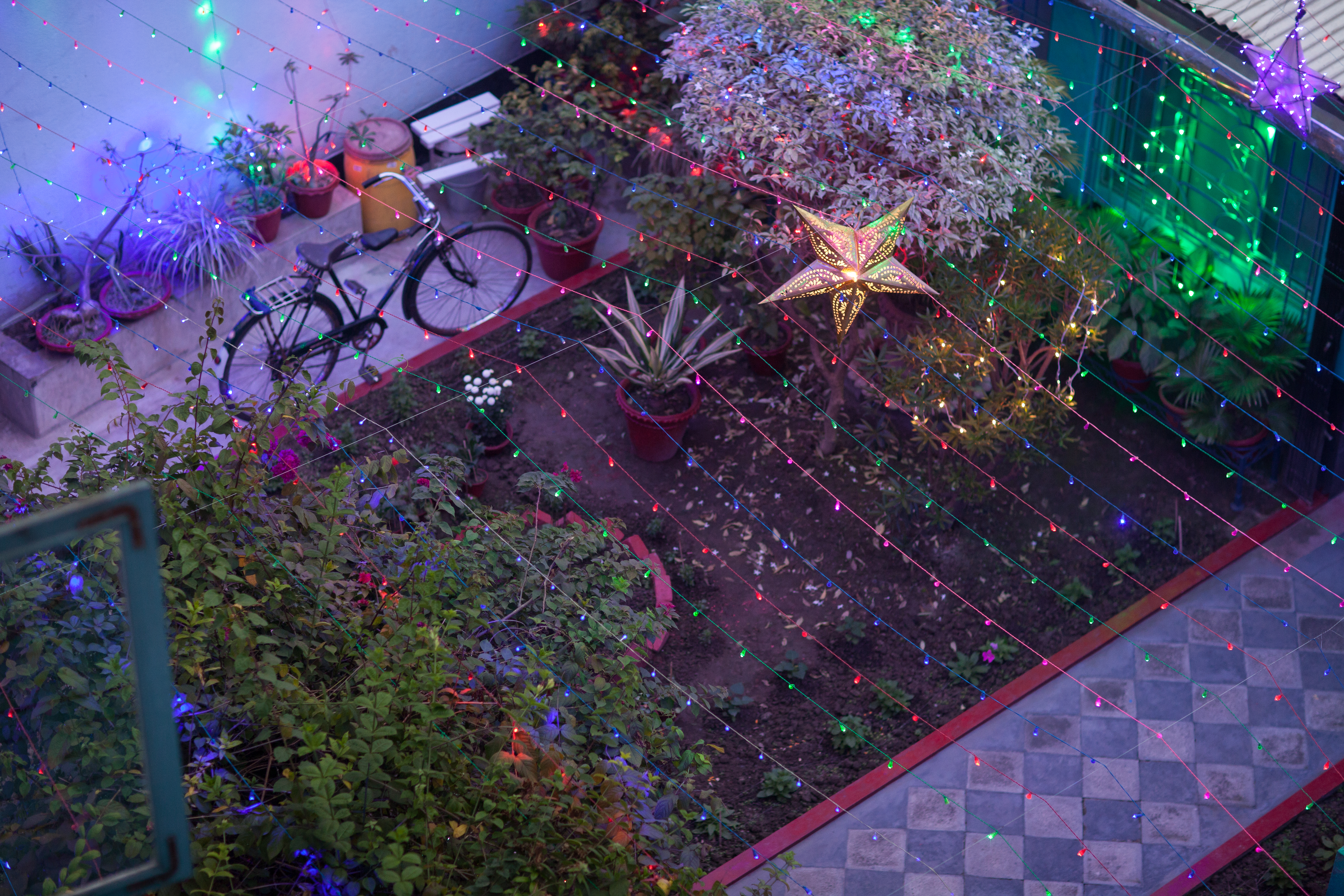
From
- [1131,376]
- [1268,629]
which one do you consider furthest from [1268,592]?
[1131,376]

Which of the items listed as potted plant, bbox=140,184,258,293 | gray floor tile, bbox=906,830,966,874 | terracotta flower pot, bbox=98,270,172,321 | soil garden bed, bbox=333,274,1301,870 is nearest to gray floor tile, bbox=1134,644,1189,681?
soil garden bed, bbox=333,274,1301,870

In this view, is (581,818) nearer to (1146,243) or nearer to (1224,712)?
(1224,712)

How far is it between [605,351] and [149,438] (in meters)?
2.98

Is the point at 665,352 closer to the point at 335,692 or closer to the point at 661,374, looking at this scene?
the point at 661,374

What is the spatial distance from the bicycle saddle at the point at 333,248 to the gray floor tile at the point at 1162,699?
4.46 meters

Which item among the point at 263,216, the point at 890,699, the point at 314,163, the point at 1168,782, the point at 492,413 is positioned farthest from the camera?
the point at 314,163

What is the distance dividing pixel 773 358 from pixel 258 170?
132 inches

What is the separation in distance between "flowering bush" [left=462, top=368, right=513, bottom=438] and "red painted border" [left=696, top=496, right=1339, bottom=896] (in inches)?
103

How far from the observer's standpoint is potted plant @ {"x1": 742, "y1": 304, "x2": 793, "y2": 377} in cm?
696

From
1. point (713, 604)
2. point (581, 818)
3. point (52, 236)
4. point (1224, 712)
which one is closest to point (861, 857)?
point (713, 604)

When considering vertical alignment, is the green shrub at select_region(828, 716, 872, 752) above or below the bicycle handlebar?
below

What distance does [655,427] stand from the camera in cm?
659

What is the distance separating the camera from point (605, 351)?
6480 millimetres

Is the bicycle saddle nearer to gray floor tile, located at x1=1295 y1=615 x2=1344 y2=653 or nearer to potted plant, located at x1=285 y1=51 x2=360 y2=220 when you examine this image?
potted plant, located at x1=285 y1=51 x2=360 y2=220
